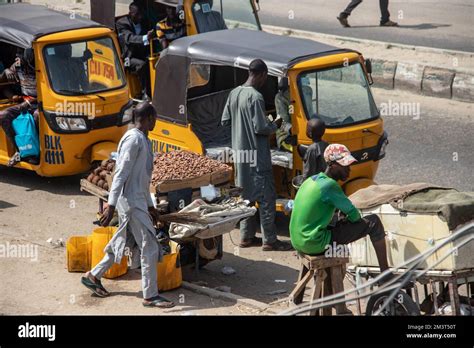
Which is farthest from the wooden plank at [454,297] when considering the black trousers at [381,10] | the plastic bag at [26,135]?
the black trousers at [381,10]

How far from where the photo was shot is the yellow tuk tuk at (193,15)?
15.6 meters

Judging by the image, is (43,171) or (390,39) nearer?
(43,171)

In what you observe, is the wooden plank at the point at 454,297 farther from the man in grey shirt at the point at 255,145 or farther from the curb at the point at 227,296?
the man in grey shirt at the point at 255,145

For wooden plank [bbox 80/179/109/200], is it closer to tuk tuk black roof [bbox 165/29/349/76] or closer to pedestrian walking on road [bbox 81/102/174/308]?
pedestrian walking on road [bbox 81/102/174/308]

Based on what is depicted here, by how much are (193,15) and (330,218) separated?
743cm

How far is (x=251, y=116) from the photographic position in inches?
443

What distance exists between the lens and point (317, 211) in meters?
8.87

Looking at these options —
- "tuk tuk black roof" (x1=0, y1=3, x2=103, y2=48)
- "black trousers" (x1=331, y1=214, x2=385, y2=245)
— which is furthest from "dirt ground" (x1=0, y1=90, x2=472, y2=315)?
"tuk tuk black roof" (x1=0, y1=3, x2=103, y2=48)

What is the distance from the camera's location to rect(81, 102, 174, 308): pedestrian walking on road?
9.41 meters

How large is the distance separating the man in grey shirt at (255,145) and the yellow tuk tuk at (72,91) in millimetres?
2326

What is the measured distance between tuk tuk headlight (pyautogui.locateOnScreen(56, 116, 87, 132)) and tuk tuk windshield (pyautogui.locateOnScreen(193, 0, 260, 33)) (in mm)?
3169
